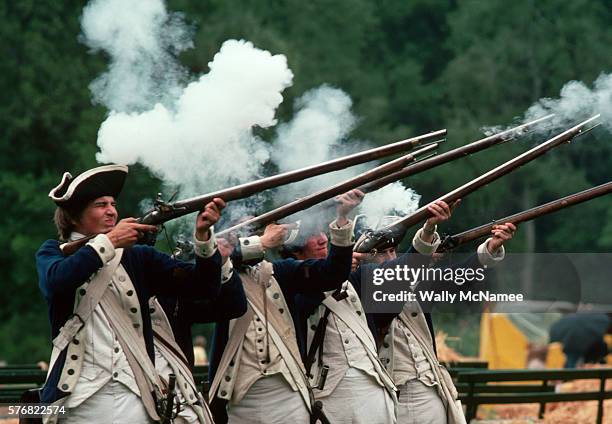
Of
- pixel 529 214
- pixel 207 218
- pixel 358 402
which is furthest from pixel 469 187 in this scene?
pixel 207 218

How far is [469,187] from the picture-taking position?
8695 mm

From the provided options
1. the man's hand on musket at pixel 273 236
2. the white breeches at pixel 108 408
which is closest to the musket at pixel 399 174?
the man's hand on musket at pixel 273 236

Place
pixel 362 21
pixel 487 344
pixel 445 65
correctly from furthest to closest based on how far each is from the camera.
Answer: pixel 445 65
pixel 362 21
pixel 487 344

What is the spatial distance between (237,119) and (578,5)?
47.1 feet

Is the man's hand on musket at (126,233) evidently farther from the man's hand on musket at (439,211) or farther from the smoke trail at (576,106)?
the smoke trail at (576,106)

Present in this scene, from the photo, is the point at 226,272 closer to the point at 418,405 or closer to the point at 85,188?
the point at 85,188

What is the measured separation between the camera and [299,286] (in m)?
8.31

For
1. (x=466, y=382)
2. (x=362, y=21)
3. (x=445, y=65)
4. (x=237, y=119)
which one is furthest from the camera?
(x=445, y=65)

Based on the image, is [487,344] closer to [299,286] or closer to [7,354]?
[7,354]

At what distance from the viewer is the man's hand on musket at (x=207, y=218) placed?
6992mm

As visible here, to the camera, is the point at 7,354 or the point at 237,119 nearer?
the point at 237,119

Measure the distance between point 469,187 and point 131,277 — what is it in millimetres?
2617

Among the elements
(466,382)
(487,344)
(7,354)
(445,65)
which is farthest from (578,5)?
(7,354)

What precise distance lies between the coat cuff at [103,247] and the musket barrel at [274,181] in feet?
1.19
